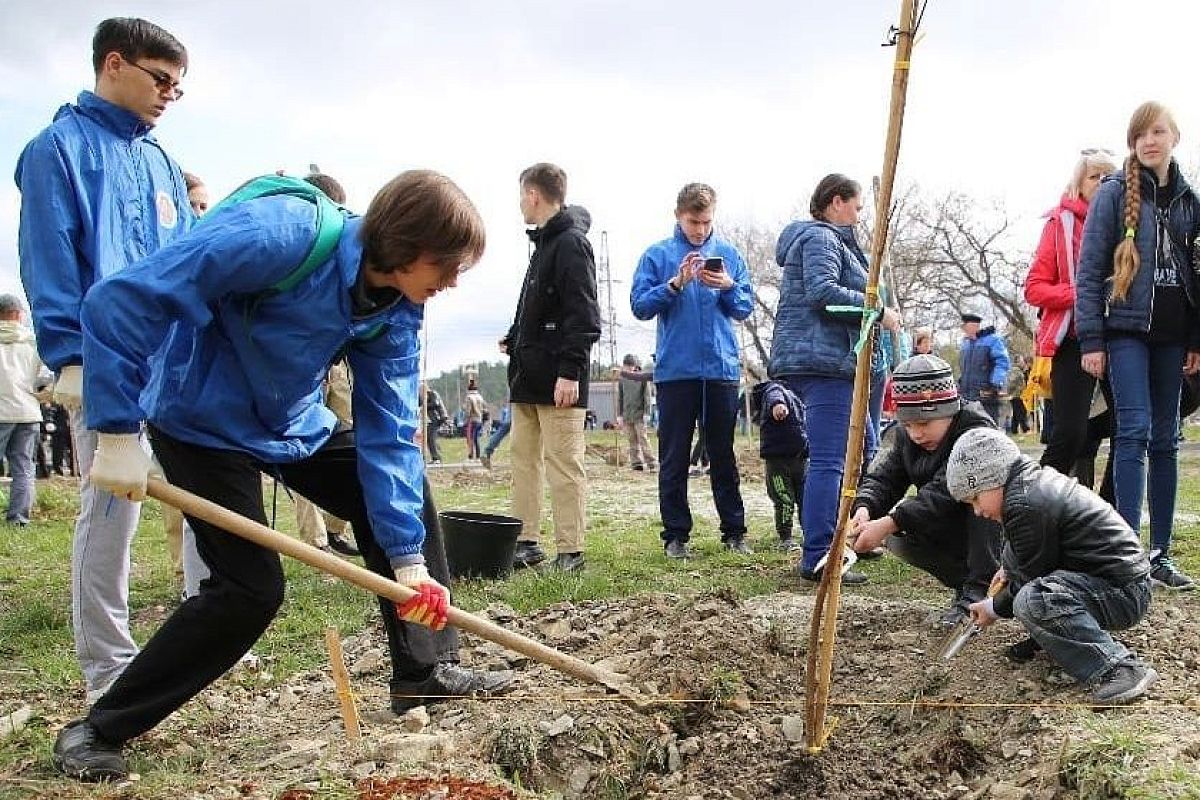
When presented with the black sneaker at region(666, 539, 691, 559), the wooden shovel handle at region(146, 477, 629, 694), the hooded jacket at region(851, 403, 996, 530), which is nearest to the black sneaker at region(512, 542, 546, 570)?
the black sneaker at region(666, 539, 691, 559)

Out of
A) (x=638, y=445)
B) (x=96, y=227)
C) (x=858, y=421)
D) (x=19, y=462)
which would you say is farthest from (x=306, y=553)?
(x=638, y=445)

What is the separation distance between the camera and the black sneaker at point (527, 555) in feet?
19.5

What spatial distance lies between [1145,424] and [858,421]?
255 cm

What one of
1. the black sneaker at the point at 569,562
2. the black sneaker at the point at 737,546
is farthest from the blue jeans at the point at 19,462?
the black sneaker at the point at 737,546

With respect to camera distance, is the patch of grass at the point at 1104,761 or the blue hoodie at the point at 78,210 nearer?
the patch of grass at the point at 1104,761

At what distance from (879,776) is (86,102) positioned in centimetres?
343

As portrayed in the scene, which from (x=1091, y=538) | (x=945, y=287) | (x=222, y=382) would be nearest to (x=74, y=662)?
(x=222, y=382)

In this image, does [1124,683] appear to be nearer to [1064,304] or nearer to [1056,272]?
[1064,304]

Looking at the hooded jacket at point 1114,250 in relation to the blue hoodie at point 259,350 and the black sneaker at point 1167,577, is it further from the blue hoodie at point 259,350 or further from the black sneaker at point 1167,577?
the blue hoodie at point 259,350

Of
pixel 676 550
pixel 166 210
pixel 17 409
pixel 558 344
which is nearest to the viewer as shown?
pixel 166 210

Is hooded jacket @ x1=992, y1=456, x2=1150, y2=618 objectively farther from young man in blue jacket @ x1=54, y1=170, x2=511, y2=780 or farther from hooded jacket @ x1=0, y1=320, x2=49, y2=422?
hooded jacket @ x1=0, y1=320, x2=49, y2=422

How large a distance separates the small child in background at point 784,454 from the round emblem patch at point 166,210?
4.07m

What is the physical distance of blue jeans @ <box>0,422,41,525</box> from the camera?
890cm

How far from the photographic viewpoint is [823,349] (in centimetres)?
518
